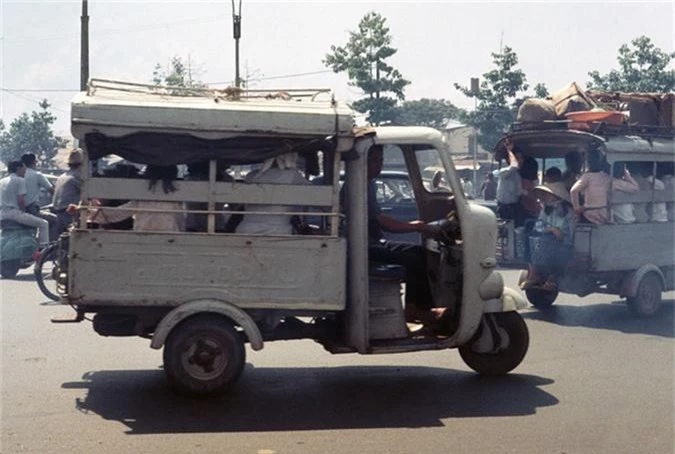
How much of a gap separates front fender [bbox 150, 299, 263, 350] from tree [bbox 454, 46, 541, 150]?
28489 millimetres

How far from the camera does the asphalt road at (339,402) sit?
21.4 ft

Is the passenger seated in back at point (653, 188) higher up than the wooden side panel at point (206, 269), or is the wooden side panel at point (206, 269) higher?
the passenger seated in back at point (653, 188)

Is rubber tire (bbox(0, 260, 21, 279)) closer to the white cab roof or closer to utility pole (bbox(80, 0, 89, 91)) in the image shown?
the white cab roof

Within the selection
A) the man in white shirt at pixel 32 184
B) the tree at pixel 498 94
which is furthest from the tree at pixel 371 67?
the man in white shirt at pixel 32 184

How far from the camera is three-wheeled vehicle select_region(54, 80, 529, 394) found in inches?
289

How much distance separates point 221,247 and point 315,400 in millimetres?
1309

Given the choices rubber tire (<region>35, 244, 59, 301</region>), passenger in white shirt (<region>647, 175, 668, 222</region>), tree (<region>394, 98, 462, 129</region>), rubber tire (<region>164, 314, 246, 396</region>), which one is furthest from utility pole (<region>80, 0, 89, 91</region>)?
tree (<region>394, 98, 462, 129</region>)

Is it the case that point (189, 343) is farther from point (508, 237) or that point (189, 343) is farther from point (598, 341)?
point (508, 237)

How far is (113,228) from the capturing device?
24.8 feet

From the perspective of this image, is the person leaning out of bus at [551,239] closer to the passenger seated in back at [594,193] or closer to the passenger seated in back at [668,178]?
the passenger seated in back at [594,193]

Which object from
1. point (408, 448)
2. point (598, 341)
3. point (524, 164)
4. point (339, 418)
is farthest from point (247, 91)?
point (524, 164)

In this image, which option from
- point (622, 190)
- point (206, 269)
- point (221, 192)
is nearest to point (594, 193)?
point (622, 190)

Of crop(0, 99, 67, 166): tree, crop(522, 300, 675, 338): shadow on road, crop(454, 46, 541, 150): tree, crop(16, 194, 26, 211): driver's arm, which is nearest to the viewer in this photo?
crop(522, 300, 675, 338): shadow on road

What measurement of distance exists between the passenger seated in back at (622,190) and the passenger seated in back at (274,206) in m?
5.52
